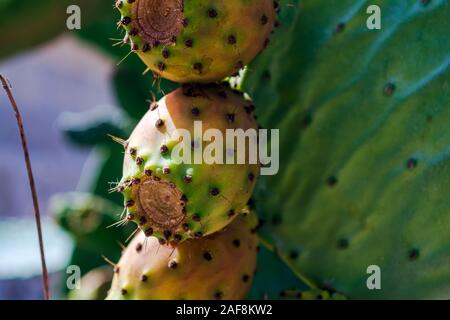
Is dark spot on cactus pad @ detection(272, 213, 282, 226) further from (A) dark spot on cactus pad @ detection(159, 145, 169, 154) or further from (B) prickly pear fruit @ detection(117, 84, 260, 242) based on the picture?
(A) dark spot on cactus pad @ detection(159, 145, 169, 154)

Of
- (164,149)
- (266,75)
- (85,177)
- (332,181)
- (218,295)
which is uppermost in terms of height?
(85,177)

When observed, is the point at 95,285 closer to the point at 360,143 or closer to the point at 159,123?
the point at 360,143

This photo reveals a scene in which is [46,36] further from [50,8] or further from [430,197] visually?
[430,197]

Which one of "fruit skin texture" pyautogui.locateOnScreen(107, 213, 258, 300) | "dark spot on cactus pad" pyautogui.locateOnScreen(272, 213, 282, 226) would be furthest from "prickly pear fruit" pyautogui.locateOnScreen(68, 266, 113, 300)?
"fruit skin texture" pyautogui.locateOnScreen(107, 213, 258, 300)

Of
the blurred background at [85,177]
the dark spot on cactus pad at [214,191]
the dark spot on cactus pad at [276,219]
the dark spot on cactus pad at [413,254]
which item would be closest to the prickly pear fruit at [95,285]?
the blurred background at [85,177]

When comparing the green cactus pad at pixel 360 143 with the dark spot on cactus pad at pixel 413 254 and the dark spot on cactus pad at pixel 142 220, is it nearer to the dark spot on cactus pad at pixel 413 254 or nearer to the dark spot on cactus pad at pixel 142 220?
the dark spot on cactus pad at pixel 413 254

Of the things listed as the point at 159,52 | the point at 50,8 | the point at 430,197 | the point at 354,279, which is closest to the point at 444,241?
the point at 430,197

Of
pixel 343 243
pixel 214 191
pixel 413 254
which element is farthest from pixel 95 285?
pixel 214 191
